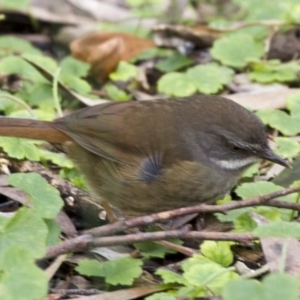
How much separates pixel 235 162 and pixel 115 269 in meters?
1.05

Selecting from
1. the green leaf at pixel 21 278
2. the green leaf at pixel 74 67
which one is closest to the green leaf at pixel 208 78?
the green leaf at pixel 74 67

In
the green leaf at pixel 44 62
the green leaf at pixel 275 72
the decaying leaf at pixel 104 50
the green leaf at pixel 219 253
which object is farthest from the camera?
the decaying leaf at pixel 104 50

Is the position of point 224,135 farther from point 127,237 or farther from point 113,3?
point 113,3

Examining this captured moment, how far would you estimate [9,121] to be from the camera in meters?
4.19

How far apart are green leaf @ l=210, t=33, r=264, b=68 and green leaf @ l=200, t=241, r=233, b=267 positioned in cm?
241

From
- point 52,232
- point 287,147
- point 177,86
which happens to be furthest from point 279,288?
point 177,86

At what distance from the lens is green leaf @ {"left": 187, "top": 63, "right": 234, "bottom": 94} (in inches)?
209

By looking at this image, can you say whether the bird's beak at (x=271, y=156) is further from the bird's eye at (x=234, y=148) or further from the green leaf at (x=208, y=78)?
the green leaf at (x=208, y=78)

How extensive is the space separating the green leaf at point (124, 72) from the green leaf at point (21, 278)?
9.99ft

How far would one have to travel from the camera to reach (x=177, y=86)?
17.5 feet

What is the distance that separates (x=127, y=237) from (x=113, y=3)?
15.1 feet

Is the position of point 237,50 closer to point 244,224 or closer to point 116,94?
point 116,94

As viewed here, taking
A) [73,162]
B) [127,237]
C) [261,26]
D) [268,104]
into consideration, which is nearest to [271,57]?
[261,26]

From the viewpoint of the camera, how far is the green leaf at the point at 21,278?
2.75 m
